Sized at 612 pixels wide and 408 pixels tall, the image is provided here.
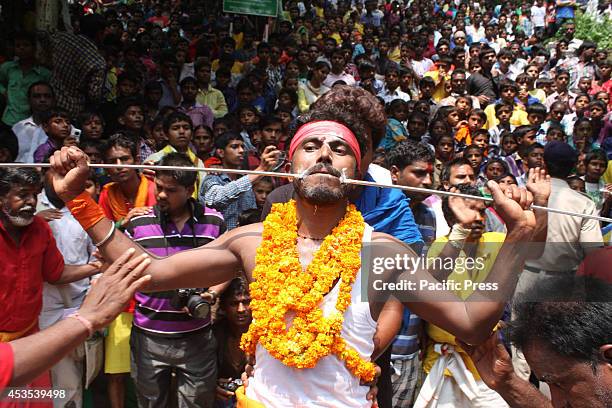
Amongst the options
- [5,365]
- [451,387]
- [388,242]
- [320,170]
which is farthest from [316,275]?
[451,387]

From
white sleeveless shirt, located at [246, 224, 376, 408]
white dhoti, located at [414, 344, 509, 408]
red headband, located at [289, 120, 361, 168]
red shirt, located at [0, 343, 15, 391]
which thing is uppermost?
→ red headband, located at [289, 120, 361, 168]

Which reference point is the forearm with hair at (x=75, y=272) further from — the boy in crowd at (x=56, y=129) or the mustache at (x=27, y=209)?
the boy in crowd at (x=56, y=129)

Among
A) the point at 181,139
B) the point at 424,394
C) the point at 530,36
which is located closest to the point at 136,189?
the point at 181,139

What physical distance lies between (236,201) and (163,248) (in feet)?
3.42

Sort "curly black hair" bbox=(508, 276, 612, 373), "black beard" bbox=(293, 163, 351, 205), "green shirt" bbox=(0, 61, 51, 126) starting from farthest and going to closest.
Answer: "green shirt" bbox=(0, 61, 51, 126), "black beard" bbox=(293, 163, 351, 205), "curly black hair" bbox=(508, 276, 612, 373)

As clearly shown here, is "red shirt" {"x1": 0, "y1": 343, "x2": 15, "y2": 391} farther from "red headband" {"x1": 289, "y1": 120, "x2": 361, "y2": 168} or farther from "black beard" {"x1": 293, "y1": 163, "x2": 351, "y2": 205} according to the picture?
"red headband" {"x1": 289, "y1": 120, "x2": 361, "y2": 168}

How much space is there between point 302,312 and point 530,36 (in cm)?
1932

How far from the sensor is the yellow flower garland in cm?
239

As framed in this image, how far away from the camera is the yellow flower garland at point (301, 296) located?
94.1 inches

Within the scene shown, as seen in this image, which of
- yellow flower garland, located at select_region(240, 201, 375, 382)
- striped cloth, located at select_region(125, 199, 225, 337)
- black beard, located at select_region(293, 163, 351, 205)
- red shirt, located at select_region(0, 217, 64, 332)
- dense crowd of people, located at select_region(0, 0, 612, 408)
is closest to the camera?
yellow flower garland, located at select_region(240, 201, 375, 382)

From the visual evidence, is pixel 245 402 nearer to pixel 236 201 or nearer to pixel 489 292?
pixel 489 292

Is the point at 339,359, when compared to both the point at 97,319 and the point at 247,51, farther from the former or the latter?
the point at 247,51

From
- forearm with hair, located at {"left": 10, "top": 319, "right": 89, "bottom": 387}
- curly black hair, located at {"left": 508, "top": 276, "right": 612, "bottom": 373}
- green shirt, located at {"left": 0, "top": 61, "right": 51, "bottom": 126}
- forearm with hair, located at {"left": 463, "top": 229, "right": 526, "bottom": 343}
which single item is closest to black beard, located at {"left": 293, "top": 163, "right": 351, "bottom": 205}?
forearm with hair, located at {"left": 463, "top": 229, "right": 526, "bottom": 343}

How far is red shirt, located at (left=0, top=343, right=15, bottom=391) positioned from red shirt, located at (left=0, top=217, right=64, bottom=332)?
6.17ft
